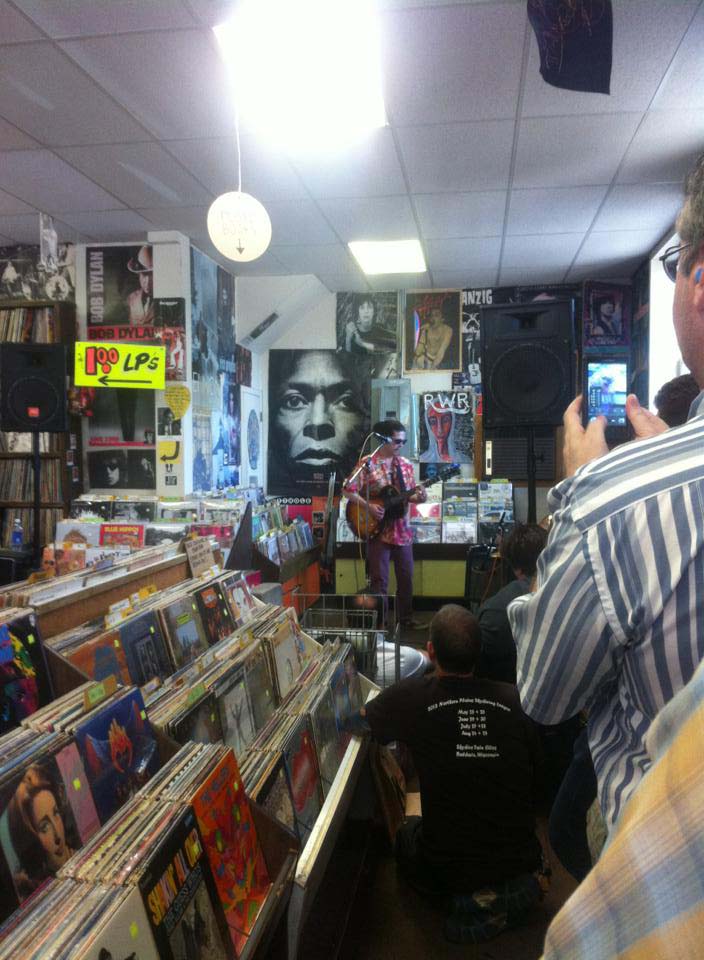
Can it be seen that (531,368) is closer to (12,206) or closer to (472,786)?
(472,786)

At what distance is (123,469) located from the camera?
4.65 metres

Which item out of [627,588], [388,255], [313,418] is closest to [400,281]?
[388,255]

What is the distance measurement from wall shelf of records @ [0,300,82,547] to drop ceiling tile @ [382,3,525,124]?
2.78 m

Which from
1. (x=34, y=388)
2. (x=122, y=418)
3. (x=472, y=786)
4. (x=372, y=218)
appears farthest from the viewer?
(x=122, y=418)

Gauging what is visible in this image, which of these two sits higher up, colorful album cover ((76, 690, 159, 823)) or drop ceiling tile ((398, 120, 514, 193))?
drop ceiling tile ((398, 120, 514, 193))

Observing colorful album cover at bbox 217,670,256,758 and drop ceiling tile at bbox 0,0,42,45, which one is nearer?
colorful album cover at bbox 217,670,256,758

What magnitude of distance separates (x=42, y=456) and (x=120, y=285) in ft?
4.35

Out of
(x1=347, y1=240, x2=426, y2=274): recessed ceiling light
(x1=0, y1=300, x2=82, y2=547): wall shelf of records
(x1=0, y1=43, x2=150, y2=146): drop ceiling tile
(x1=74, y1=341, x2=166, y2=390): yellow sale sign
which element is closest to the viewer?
(x1=0, y1=43, x2=150, y2=146): drop ceiling tile

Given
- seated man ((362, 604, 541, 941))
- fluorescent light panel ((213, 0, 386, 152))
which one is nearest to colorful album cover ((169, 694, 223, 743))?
seated man ((362, 604, 541, 941))

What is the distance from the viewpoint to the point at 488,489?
5.75 metres

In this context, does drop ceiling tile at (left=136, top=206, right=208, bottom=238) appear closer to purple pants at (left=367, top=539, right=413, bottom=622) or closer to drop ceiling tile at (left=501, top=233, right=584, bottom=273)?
drop ceiling tile at (left=501, top=233, right=584, bottom=273)

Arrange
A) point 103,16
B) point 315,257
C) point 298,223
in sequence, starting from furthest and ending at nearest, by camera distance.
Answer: point 315,257
point 298,223
point 103,16

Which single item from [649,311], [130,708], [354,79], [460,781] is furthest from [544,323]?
[649,311]

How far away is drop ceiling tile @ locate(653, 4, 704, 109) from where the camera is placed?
7.66 feet
